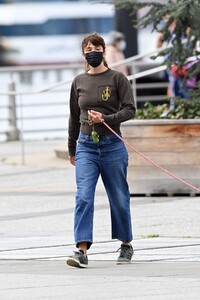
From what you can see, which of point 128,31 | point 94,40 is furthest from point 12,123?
point 94,40

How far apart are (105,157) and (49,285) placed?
1387 mm

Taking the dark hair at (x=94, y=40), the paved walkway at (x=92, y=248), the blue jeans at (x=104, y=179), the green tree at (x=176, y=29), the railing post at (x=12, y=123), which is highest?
the dark hair at (x=94, y=40)

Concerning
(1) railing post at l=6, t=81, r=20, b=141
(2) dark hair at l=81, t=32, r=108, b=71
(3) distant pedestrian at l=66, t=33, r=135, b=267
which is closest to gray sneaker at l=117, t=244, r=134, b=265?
(3) distant pedestrian at l=66, t=33, r=135, b=267

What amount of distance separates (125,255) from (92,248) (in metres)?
0.93

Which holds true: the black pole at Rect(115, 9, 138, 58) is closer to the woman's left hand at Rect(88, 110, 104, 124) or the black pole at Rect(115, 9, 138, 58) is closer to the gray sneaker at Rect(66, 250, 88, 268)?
the woman's left hand at Rect(88, 110, 104, 124)

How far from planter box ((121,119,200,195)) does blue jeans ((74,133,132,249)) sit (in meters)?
3.49

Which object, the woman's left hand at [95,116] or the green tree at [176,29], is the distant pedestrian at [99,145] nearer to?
the woman's left hand at [95,116]

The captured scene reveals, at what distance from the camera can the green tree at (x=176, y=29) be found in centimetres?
1396

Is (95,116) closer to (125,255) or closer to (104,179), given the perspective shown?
(104,179)

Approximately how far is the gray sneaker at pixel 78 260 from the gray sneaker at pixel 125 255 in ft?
0.95

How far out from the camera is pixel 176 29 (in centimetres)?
1420

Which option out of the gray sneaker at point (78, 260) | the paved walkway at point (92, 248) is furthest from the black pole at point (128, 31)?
the gray sneaker at point (78, 260)

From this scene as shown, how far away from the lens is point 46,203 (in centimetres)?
1373

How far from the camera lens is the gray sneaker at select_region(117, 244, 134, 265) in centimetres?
961
